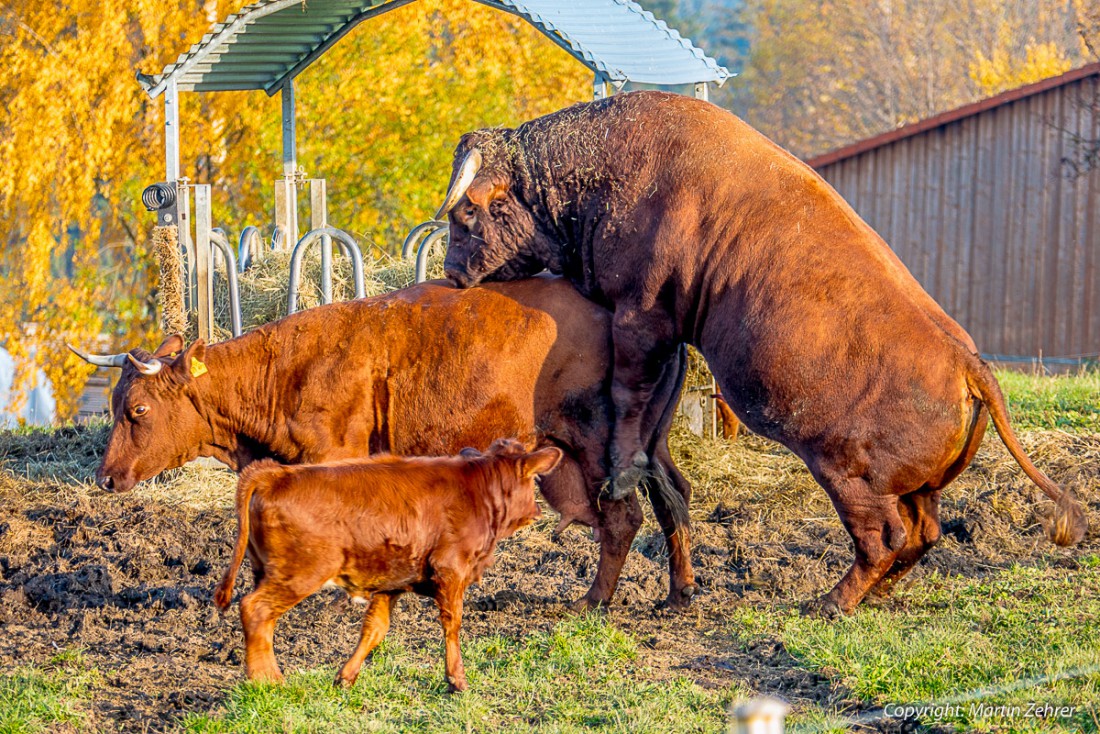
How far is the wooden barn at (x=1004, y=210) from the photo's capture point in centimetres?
2125

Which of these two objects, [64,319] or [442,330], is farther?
[64,319]

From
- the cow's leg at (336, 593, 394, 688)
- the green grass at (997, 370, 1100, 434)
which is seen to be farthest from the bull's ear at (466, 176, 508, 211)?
the green grass at (997, 370, 1100, 434)

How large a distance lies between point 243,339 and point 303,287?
11.9ft

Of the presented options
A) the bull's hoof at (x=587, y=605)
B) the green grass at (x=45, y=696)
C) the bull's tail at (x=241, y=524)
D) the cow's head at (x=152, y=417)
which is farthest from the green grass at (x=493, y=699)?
the cow's head at (x=152, y=417)

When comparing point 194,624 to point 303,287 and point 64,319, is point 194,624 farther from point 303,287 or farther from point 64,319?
point 64,319

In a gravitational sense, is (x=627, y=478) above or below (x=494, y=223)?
below

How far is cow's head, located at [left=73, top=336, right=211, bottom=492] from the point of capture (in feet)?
21.4

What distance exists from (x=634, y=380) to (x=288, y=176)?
20.1ft

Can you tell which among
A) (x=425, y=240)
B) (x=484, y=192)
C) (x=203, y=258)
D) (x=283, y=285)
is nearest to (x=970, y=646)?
(x=484, y=192)

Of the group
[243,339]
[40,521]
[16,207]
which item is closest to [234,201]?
[16,207]

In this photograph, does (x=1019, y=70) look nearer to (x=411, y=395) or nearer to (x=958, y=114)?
(x=958, y=114)

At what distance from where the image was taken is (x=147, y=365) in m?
6.45

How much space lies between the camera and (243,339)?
21.9ft

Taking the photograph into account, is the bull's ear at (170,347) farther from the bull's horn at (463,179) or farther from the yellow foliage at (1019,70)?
the yellow foliage at (1019,70)
